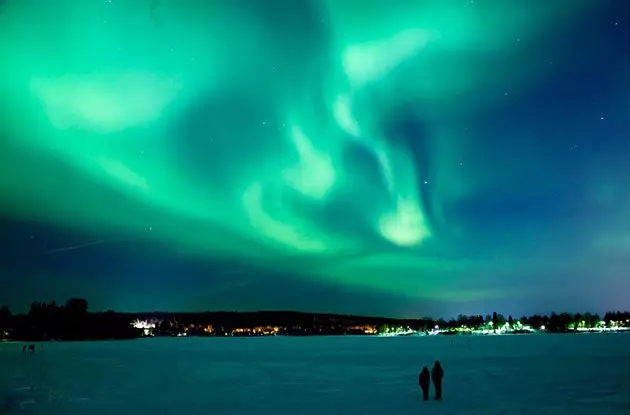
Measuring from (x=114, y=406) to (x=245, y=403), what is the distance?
4726 mm

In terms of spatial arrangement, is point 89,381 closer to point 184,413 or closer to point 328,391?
point 328,391

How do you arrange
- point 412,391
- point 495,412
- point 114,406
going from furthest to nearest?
1. point 412,391
2. point 114,406
3. point 495,412

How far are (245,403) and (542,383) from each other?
1767cm

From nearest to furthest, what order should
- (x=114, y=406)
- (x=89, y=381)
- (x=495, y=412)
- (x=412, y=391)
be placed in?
(x=495, y=412)
(x=114, y=406)
(x=412, y=391)
(x=89, y=381)

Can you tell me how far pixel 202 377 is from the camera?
44156mm

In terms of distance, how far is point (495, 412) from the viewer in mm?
22609

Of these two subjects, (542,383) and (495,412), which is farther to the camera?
(542,383)

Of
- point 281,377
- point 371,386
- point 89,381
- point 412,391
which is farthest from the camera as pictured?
point 281,377

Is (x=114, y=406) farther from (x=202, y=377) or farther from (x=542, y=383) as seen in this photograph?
(x=542, y=383)

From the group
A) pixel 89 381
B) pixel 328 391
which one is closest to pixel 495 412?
pixel 328 391

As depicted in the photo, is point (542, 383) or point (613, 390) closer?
point (613, 390)

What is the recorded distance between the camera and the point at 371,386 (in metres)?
34.3

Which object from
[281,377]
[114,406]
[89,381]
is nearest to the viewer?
[114,406]

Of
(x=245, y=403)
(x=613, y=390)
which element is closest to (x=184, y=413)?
(x=245, y=403)
